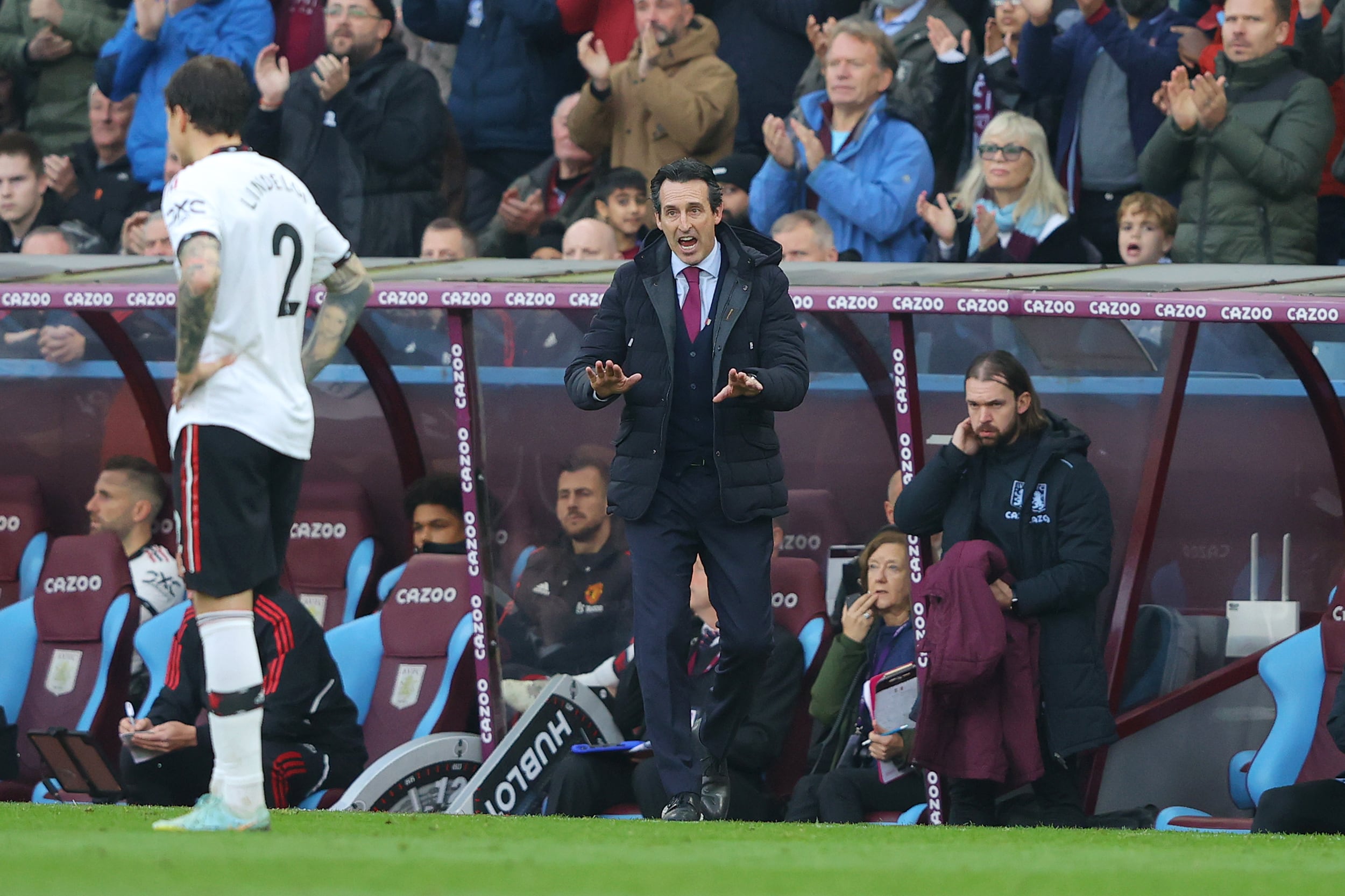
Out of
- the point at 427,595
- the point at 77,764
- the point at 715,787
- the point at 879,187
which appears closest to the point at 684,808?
the point at 715,787

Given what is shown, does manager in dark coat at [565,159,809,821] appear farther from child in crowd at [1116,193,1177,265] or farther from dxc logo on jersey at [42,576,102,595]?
dxc logo on jersey at [42,576,102,595]

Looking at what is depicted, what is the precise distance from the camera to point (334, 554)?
29.5 feet

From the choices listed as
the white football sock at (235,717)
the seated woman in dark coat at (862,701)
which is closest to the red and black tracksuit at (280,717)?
the seated woman in dark coat at (862,701)

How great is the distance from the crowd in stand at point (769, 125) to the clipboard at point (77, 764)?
265 centimetres

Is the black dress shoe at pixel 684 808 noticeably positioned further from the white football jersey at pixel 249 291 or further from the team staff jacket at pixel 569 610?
the team staff jacket at pixel 569 610

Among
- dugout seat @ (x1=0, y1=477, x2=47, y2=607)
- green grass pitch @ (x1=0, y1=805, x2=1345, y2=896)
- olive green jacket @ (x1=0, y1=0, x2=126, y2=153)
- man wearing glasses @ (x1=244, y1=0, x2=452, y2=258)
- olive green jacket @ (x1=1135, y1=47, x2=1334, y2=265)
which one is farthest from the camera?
olive green jacket @ (x1=0, y1=0, x2=126, y2=153)

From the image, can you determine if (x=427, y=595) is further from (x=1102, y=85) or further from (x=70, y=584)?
(x=1102, y=85)

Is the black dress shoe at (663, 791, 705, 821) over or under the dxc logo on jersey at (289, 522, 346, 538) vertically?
under

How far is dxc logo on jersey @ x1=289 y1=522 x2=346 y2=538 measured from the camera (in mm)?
8984

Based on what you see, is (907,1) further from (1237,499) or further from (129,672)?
(129,672)

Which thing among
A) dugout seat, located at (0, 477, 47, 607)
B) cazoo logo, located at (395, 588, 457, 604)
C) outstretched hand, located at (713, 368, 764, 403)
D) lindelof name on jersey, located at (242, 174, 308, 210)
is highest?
lindelof name on jersey, located at (242, 174, 308, 210)

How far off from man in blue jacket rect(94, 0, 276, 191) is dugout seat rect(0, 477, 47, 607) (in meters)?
2.47

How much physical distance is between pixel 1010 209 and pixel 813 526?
5.44 ft

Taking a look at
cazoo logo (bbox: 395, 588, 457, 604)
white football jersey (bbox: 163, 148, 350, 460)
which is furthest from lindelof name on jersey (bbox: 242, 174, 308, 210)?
cazoo logo (bbox: 395, 588, 457, 604)
